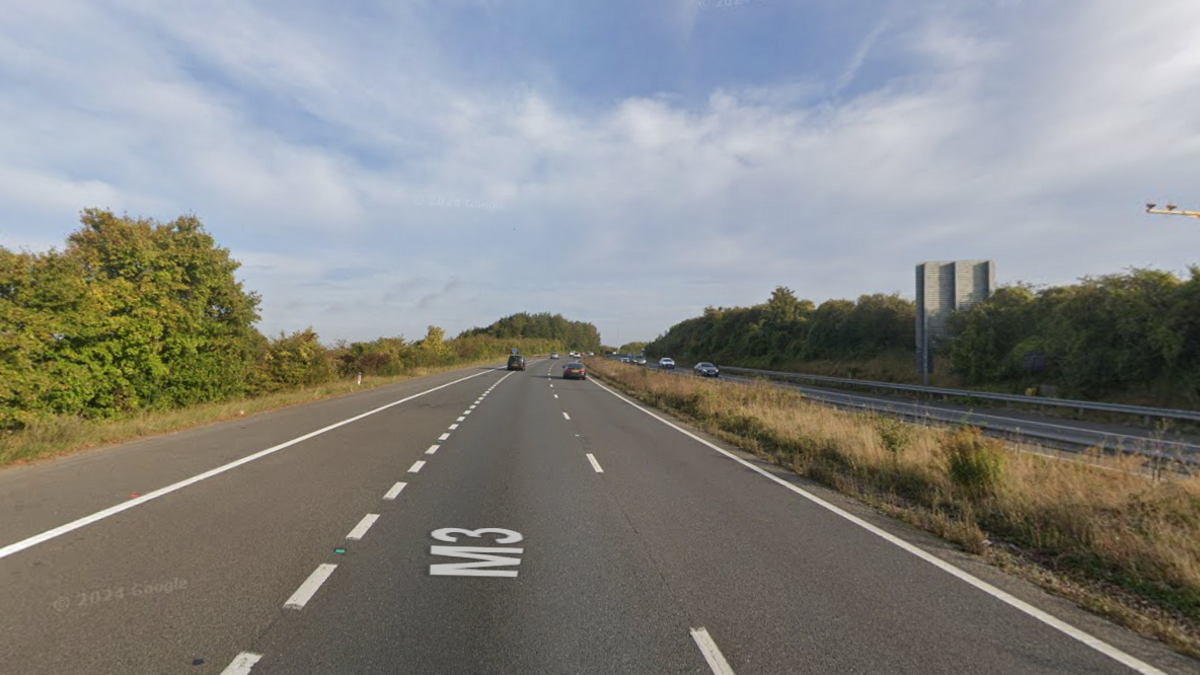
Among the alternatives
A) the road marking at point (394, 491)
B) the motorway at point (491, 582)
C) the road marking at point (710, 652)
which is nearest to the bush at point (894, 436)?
the motorway at point (491, 582)

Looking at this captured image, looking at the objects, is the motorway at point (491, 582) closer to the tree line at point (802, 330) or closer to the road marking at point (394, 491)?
the road marking at point (394, 491)

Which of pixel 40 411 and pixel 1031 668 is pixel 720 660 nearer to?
pixel 1031 668

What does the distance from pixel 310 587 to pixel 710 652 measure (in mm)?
3148

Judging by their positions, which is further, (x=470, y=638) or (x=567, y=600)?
(x=567, y=600)

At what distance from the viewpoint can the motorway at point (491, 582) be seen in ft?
12.2

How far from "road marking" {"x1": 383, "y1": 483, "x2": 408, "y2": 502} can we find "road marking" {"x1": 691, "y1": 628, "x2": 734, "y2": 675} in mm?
5005

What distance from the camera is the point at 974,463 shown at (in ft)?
27.5

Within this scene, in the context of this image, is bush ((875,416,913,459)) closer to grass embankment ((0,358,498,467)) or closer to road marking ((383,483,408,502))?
road marking ((383,483,408,502))

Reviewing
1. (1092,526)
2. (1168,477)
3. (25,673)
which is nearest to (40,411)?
(25,673)

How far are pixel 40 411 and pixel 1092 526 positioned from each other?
19.2m

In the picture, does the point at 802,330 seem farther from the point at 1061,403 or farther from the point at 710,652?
the point at 710,652

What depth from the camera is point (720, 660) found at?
12.1ft

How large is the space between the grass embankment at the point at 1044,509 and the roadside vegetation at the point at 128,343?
14.1 m

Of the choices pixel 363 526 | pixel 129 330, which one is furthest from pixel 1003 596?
pixel 129 330
